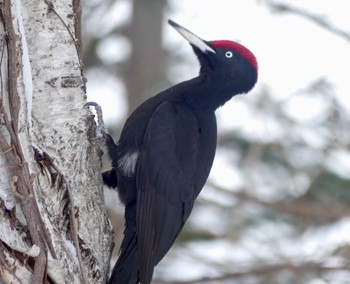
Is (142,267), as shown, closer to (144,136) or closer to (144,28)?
(144,136)

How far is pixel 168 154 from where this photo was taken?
13.6 feet

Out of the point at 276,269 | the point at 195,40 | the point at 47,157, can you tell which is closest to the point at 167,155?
the point at 195,40

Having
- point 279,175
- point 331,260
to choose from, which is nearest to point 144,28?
point 279,175

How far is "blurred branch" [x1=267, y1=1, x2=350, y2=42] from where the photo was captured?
680cm

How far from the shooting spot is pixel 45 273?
2928 mm

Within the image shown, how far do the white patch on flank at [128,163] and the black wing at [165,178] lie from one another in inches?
3.4

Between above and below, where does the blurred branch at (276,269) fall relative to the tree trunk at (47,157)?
below

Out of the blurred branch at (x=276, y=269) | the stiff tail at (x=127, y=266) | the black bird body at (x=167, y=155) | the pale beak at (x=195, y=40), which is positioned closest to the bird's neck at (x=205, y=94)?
the black bird body at (x=167, y=155)

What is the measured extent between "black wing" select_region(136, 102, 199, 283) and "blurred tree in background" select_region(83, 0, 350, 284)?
158 centimetres

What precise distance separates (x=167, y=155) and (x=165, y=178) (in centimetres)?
12

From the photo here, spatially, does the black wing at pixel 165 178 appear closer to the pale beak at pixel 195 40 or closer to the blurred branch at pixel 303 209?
the pale beak at pixel 195 40

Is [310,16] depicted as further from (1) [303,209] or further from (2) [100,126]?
(2) [100,126]

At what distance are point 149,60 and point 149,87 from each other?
0.50m

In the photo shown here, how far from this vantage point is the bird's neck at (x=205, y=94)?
4.55m
